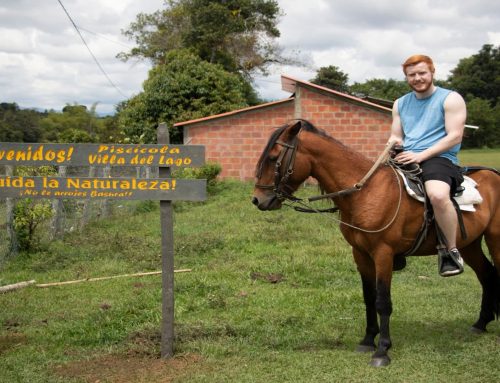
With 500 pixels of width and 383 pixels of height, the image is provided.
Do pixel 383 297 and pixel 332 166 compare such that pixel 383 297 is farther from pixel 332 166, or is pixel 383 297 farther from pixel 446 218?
pixel 332 166

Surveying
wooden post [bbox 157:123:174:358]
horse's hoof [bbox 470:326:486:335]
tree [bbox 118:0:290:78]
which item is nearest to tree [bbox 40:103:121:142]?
tree [bbox 118:0:290:78]

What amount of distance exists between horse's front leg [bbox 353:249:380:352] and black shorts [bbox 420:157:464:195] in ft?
3.03

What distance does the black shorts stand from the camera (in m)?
4.66

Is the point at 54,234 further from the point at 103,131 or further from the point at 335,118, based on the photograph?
the point at 103,131

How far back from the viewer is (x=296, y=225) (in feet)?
36.8

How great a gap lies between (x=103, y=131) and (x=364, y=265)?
39392mm

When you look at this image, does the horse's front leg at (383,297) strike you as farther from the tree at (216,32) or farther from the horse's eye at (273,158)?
the tree at (216,32)

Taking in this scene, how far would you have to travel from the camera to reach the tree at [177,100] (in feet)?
77.3

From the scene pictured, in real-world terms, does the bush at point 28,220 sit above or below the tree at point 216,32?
below

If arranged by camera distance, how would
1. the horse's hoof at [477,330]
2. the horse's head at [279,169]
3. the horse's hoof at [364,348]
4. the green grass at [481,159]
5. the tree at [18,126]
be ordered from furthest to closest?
the tree at [18,126]
the green grass at [481,159]
the horse's hoof at [477,330]
the horse's hoof at [364,348]
the horse's head at [279,169]

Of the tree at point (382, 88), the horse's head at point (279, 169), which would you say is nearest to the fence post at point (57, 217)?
the horse's head at point (279, 169)

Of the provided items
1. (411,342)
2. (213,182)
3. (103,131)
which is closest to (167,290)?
(411,342)

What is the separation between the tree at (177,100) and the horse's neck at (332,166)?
1866 cm

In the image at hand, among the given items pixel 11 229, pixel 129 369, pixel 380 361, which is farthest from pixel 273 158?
pixel 11 229
